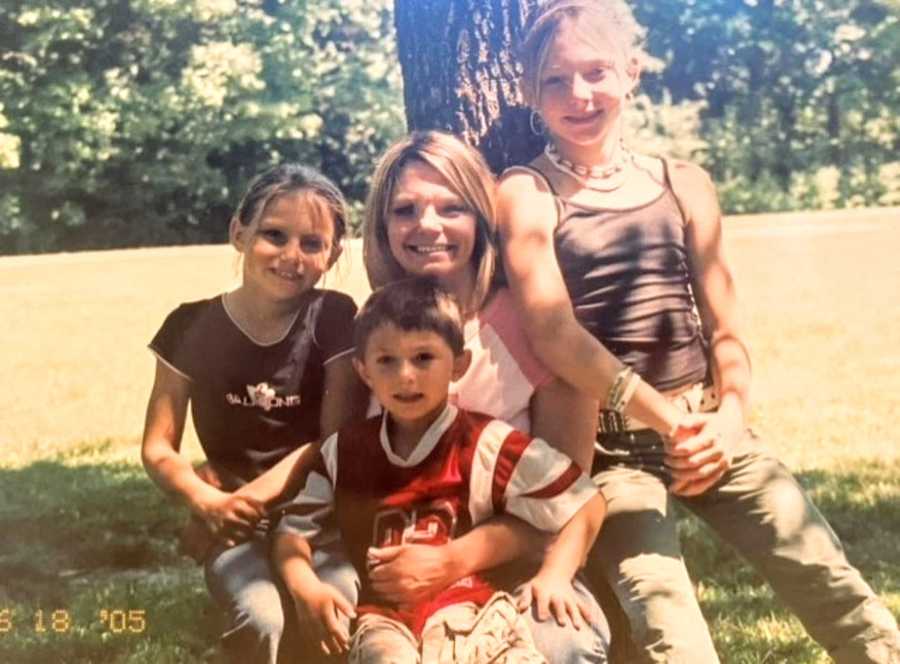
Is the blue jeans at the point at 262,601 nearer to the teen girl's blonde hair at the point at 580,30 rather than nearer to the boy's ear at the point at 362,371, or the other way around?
the boy's ear at the point at 362,371

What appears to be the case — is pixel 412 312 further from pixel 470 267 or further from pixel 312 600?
pixel 312 600

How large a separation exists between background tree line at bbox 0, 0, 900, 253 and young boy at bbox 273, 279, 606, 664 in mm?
471

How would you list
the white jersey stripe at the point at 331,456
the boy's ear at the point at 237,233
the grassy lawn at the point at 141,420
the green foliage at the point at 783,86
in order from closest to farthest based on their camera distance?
the white jersey stripe at the point at 331,456, the boy's ear at the point at 237,233, the green foliage at the point at 783,86, the grassy lawn at the point at 141,420

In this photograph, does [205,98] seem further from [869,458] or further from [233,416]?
[869,458]

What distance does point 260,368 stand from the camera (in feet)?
7.44

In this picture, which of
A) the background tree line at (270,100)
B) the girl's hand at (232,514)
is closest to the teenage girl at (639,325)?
the background tree line at (270,100)

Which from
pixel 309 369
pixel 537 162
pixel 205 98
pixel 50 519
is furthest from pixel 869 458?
pixel 50 519

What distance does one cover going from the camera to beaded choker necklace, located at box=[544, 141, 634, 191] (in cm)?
227

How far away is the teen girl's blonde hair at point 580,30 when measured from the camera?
2.26m

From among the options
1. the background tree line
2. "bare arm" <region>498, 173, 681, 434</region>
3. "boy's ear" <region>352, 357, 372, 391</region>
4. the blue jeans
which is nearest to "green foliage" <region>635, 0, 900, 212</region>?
the background tree line

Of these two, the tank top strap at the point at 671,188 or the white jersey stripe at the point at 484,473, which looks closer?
the white jersey stripe at the point at 484,473

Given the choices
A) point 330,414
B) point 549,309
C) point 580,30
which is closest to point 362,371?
point 330,414

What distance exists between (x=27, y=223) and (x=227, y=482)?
2.42ft

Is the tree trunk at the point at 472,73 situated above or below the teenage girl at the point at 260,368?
above
